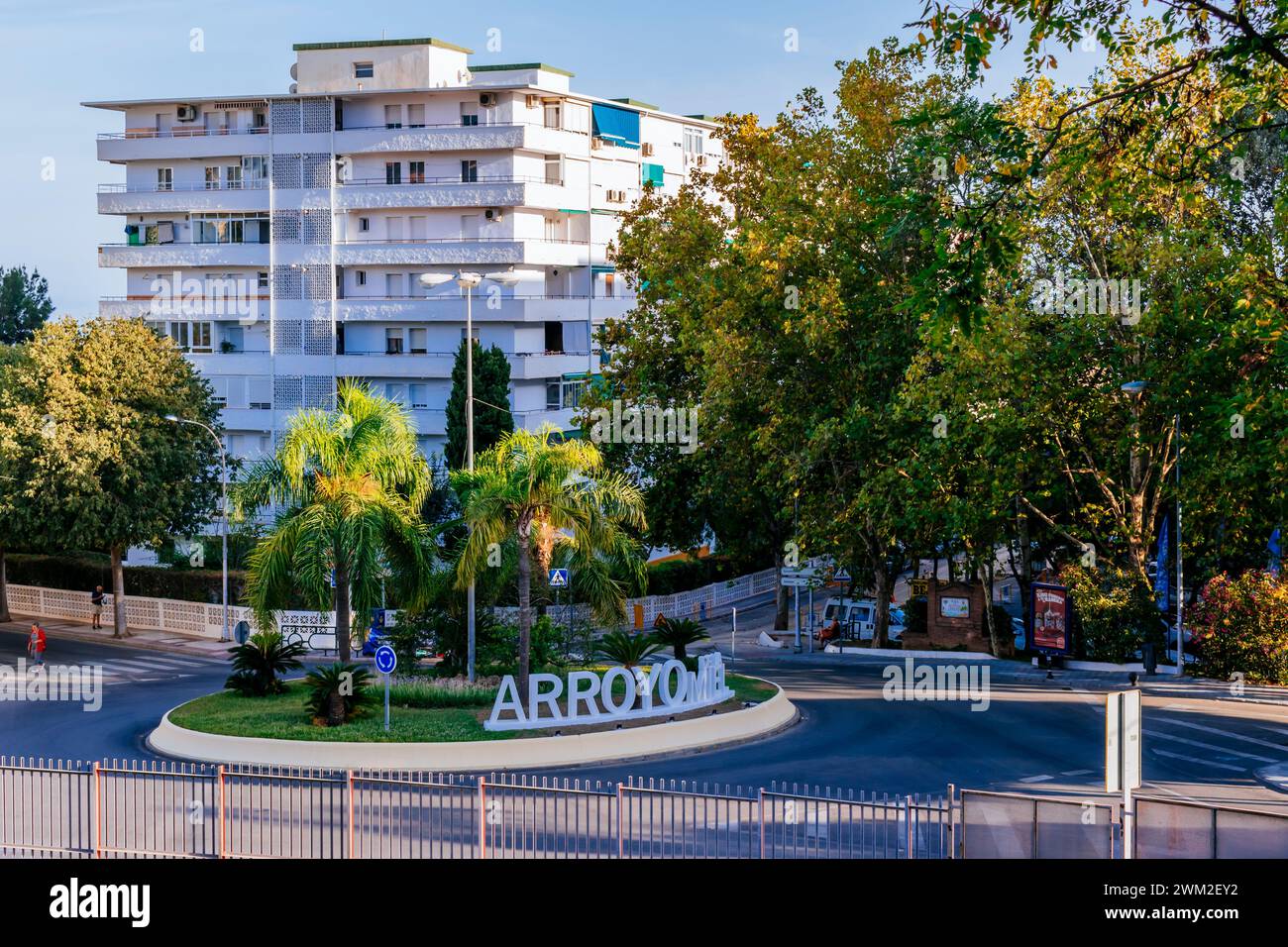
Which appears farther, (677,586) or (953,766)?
(677,586)

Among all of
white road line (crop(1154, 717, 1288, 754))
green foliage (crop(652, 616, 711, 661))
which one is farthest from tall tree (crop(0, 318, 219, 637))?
white road line (crop(1154, 717, 1288, 754))

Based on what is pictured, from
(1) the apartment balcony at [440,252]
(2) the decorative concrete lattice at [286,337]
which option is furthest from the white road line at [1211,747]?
(2) the decorative concrete lattice at [286,337]

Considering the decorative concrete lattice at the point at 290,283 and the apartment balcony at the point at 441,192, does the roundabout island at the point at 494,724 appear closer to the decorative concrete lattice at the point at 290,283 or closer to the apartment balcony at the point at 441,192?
the apartment balcony at the point at 441,192

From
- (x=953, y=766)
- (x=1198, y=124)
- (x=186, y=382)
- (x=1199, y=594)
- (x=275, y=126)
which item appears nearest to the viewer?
(x=953, y=766)

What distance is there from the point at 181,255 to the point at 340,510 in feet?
163

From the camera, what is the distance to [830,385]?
4531 centimetres

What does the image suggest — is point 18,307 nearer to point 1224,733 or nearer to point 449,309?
point 449,309

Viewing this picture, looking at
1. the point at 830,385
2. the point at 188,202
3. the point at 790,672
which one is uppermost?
the point at 188,202

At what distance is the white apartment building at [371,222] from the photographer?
72.0 m

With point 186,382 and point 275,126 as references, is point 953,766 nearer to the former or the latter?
point 186,382

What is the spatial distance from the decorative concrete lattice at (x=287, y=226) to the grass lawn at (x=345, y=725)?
141ft

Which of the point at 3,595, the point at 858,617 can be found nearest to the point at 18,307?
the point at 3,595
